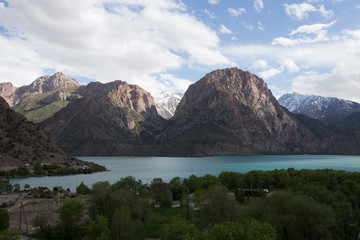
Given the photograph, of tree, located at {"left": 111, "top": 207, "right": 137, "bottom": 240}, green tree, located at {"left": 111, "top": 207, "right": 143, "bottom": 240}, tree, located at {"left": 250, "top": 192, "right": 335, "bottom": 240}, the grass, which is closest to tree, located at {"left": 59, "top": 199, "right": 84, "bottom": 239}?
the grass

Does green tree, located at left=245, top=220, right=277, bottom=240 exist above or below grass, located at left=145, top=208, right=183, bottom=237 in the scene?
above

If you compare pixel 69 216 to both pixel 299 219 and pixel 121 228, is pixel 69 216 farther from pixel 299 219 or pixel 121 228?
pixel 299 219

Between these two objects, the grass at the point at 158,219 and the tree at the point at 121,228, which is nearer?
the tree at the point at 121,228

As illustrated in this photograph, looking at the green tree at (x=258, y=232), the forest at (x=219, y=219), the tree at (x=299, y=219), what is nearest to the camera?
the green tree at (x=258, y=232)

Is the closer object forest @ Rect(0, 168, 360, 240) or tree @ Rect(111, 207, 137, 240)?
forest @ Rect(0, 168, 360, 240)

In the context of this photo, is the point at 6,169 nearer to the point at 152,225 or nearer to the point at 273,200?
the point at 152,225

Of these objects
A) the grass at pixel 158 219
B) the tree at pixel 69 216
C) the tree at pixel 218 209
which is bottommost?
the grass at pixel 158 219

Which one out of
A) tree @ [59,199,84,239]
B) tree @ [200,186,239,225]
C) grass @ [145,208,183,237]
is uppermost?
tree @ [200,186,239,225]

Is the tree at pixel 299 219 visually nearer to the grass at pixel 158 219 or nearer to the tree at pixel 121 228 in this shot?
the grass at pixel 158 219

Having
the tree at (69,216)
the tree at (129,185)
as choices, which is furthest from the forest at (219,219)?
the tree at (129,185)

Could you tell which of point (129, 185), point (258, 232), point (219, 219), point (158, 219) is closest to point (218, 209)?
point (219, 219)

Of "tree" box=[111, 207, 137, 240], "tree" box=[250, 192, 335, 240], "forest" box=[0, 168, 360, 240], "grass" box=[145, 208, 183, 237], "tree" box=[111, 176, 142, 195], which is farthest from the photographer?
"tree" box=[111, 176, 142, 195]

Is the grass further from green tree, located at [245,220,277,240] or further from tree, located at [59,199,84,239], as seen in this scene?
green tree, located at [245,220,277,240]

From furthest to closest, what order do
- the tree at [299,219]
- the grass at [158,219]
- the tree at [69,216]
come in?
the grass at [158,219] → the tree at [69,216] → the tree at [299,219]
